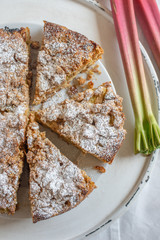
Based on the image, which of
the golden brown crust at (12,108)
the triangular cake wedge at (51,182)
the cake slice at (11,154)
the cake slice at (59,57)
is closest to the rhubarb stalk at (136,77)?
the cake slice at (59,57)

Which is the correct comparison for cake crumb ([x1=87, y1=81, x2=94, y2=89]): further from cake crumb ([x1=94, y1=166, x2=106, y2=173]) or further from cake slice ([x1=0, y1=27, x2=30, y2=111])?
cake crumb ([x1=94, y1=166, x2=106, y2=173])

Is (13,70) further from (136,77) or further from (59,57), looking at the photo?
(136,77)

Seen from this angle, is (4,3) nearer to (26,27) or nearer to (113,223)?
(26,27)

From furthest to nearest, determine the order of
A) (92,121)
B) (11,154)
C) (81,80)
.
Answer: (81,80) < (92,121) < (11,154)

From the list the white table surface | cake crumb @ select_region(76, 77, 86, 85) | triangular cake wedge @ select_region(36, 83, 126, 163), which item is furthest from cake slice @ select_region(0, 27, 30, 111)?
the white table surface

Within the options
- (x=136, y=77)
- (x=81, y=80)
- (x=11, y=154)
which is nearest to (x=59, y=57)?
(x=81, y=80)

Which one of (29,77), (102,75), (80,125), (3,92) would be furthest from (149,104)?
(3,92)
